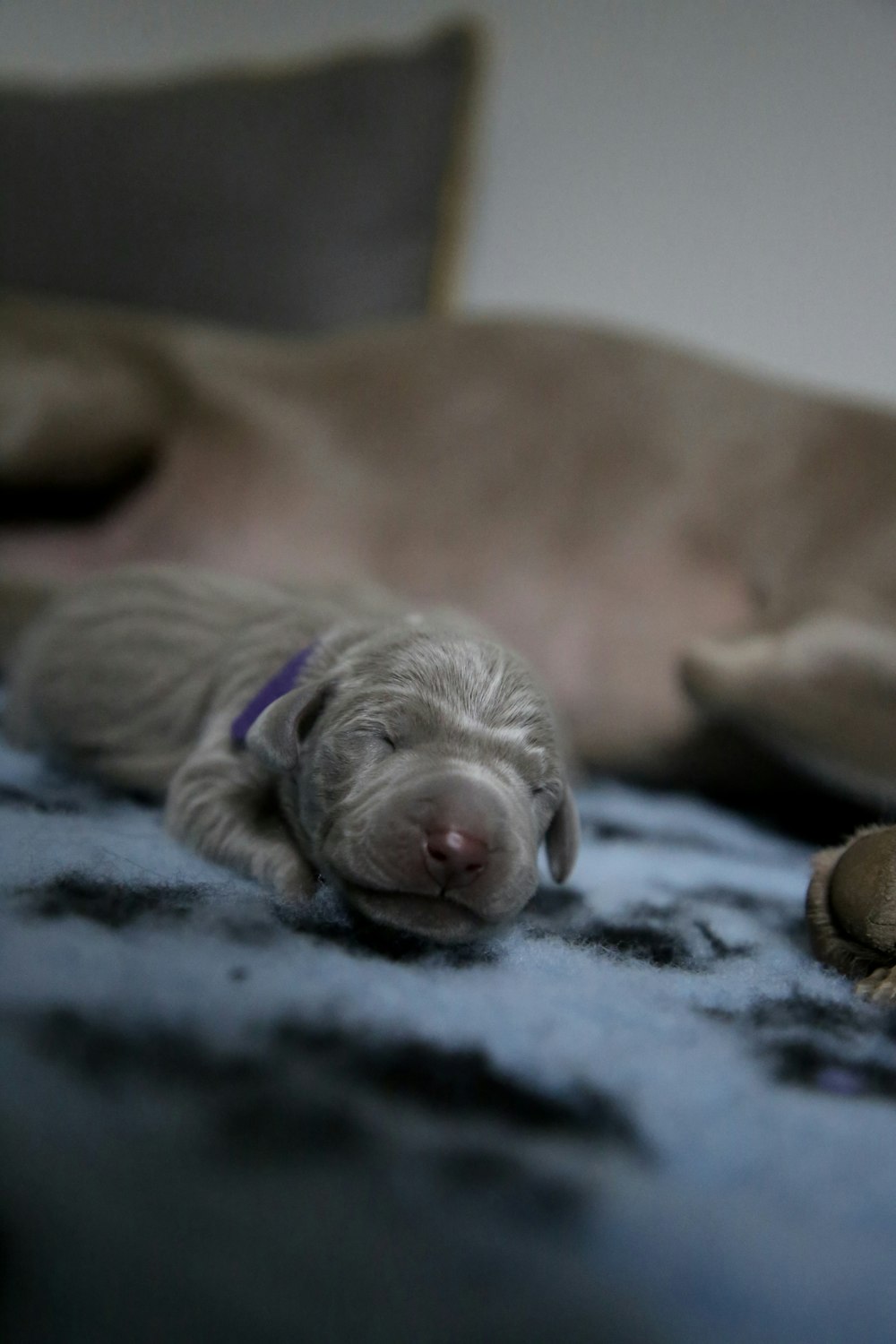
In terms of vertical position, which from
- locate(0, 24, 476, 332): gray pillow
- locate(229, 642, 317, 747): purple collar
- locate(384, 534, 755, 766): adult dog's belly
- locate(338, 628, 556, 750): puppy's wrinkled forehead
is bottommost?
locate(384, 534, 755, 766): adult dog's belly

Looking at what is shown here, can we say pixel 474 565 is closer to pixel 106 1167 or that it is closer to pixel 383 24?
pixel 106 1167

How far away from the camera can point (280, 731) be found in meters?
0.90

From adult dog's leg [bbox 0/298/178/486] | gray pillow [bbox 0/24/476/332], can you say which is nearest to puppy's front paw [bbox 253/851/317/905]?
adult dog's leg [bbox 0/298/178/486]

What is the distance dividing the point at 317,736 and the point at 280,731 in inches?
1.4

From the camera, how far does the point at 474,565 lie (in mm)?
1780

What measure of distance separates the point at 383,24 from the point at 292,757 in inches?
94.1

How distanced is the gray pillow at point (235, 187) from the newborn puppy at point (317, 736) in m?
1.14

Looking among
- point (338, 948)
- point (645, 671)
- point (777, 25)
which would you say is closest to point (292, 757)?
point (338, 948)

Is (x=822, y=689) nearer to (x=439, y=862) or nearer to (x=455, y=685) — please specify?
(x=455, y=685)

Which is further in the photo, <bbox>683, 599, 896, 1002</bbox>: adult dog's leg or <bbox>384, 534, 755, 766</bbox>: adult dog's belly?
<bbox>384, 534, 755, 766</bbox>: adult dog's belly

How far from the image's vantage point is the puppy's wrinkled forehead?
2.95 ft

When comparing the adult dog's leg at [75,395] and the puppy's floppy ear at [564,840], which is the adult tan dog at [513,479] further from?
the puppy's floppy ear at [564,840]

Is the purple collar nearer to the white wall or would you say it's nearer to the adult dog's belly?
the adult dog's belly

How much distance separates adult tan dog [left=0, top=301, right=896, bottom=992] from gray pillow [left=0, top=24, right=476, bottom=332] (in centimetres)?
33
